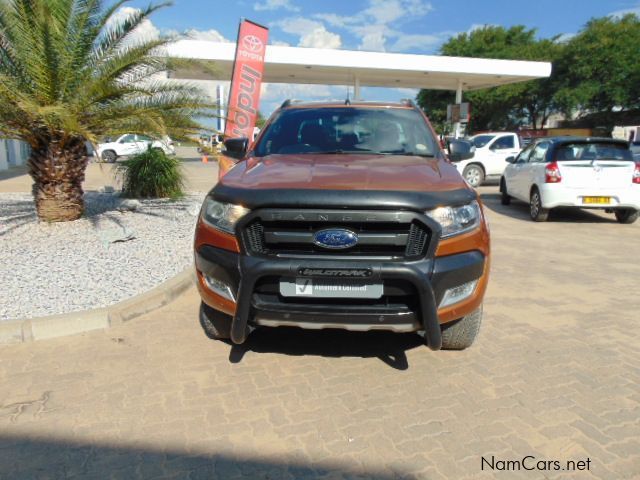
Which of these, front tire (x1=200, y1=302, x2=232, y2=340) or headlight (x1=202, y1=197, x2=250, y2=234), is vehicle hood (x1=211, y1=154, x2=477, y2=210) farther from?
front tire (x1=200, y1=302, x2=232, y2=340)

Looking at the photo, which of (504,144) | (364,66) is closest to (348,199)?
(504,144)

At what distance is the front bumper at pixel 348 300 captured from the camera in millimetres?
2768

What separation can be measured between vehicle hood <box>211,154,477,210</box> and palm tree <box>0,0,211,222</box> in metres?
3.51

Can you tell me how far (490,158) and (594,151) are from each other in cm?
693

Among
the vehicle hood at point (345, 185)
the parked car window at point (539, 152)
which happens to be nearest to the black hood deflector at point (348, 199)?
the vehicle hood at point (345, 185)

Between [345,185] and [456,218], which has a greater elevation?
[345,185]

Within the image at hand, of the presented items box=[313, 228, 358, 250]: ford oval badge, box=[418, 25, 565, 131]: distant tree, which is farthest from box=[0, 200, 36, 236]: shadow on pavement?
box=[418, 25, 565, 131]: distant tree

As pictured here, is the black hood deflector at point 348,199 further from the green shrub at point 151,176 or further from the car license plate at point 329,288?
the green shrub at point 151,176

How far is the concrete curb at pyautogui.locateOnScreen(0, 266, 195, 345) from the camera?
12.4 ft

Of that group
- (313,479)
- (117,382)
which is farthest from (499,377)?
(117,382)

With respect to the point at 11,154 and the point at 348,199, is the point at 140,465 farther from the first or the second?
the point at 11,154

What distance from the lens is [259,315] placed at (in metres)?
2.93

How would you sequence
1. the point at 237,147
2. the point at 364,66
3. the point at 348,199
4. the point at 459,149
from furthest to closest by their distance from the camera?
the point at 364,66 → the point at 459,149 → the point at 237,147 → the point at 348,199

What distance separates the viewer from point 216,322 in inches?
139
